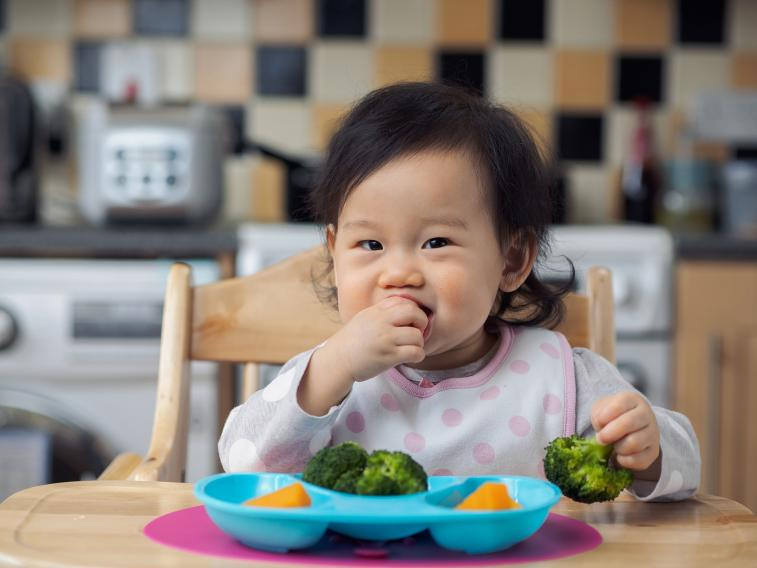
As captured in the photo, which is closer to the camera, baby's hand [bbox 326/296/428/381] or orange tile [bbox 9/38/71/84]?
baby's hand [bbox 326/296/428/381]

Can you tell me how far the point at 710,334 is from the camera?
211 centimetres

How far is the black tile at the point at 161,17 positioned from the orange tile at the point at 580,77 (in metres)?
0.86

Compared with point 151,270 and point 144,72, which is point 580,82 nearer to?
point 144,72

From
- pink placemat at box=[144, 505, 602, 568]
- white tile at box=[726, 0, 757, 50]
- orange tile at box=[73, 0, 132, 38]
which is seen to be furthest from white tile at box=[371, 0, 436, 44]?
pink placemat at box=[144, 505, 602, 568]

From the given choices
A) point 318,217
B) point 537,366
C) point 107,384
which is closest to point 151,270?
point 107,384

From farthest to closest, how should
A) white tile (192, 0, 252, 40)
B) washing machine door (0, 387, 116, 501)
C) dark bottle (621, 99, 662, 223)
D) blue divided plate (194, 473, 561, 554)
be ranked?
white tile (192, 0, 252, 40)
dark bottle (621, 99, 662, 223)
washing machine door (0, 387, 116, 501)
blue divided plate (194, 473, 561, 554)

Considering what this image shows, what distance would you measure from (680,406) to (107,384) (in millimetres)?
1037

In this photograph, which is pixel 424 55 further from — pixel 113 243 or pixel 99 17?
pixel 113 243

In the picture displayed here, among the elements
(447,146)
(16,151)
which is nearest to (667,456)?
(447,146)

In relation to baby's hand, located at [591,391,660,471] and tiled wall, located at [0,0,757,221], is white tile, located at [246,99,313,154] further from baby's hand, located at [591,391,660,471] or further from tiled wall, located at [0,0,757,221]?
baby's hand, located at [591,391,660,471]

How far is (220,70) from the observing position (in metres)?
2.62

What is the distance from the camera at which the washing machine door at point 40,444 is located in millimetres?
1992

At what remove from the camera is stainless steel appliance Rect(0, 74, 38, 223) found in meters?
2.16

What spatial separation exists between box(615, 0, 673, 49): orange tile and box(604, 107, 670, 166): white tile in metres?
0.16
